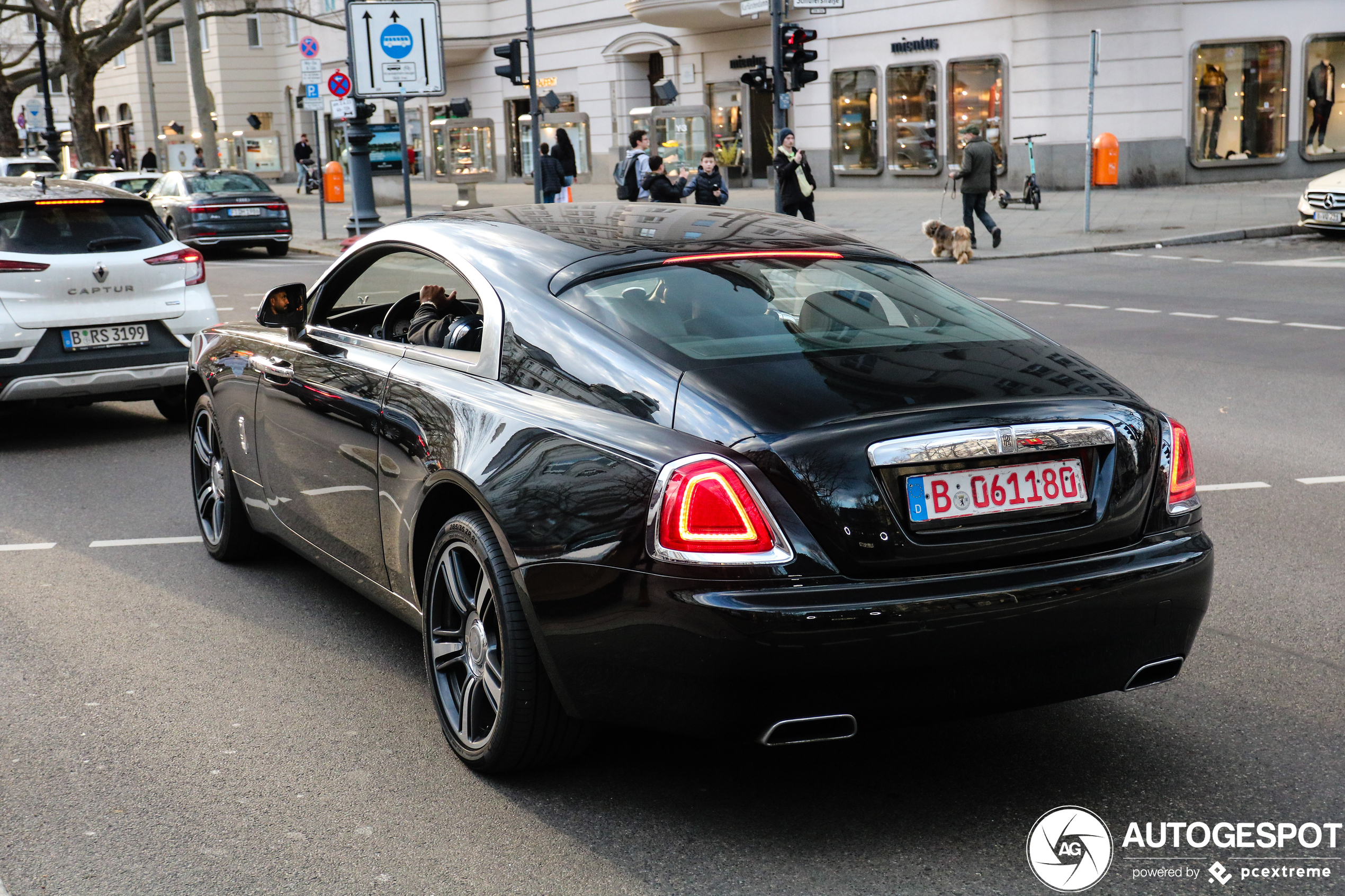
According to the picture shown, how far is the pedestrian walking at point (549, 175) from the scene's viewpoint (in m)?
25.8

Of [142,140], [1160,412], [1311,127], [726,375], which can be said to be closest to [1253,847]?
[1160,412]

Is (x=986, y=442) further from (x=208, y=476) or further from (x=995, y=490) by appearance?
(x=208, y=476)

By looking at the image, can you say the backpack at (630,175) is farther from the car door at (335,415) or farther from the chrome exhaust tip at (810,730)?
the chrome exhaust tip at (810,730)

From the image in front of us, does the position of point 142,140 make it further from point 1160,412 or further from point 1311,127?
point 1160,412

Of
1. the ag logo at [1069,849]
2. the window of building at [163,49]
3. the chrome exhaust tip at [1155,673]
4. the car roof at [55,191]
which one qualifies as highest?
the window of building at [163,49]


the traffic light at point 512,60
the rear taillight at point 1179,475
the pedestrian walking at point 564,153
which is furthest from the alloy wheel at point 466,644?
the pedestrian walking at point 564,153

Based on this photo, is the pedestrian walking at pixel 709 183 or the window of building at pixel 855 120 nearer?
the pedestrian walking at pixel 709 183

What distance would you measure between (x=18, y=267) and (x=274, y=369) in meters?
4.37

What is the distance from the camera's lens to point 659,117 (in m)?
36.6

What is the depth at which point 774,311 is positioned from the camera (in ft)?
12.8

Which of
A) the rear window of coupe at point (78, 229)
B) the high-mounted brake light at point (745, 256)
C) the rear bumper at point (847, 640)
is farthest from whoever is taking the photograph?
the rear window of coupe at point (78, 229)

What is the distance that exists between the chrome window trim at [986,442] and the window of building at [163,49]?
2723 inches

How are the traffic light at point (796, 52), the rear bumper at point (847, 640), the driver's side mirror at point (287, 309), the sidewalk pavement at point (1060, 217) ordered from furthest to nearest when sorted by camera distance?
the traffic light at point (796, 52) < the sidewalk pavement at point (1060, 217) < the driver's side mirror at point (287, 309) < the rear bumper at point (847, 640)

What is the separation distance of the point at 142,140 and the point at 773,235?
6846 centimetres
